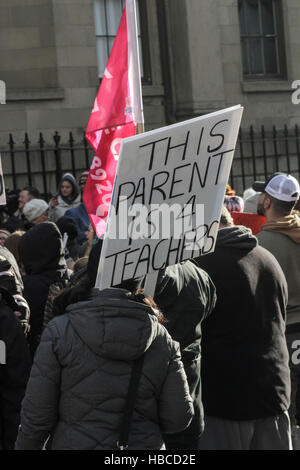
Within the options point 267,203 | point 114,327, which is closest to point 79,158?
point 267,203

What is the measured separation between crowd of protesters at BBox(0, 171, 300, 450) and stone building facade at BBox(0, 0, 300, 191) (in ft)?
23.6

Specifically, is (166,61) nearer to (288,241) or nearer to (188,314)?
(288,241)

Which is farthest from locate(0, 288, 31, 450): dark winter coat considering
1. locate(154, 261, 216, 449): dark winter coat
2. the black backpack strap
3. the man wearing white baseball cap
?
the man wearing white baseball cap

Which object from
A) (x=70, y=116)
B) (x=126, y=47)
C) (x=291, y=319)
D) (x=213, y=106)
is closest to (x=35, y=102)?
(x=70, y=116)

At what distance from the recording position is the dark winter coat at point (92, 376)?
3.76 meters

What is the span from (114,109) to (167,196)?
305cm

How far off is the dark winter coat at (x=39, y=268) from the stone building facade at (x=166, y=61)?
7481 mm

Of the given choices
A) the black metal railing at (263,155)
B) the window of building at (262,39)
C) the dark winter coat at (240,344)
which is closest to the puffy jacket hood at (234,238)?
the dark winter coat at (240,344)

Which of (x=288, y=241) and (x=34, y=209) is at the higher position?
(x=34, y=209)

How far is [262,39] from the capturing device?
16375 millimetres

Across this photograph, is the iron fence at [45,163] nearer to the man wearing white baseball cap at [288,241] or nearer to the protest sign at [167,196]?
the man wearing white baseball cap at [288,241]

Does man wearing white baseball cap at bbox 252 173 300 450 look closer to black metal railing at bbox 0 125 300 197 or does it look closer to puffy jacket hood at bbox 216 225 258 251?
puffy jacket hood at bbox 216 225 258 251

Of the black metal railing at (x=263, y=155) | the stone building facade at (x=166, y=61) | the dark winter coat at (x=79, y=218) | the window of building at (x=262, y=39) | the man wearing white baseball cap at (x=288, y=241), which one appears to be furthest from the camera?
the window of building at (x=262, y=39)

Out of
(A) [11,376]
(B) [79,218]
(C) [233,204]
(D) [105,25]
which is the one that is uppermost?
(D) [105,25]
